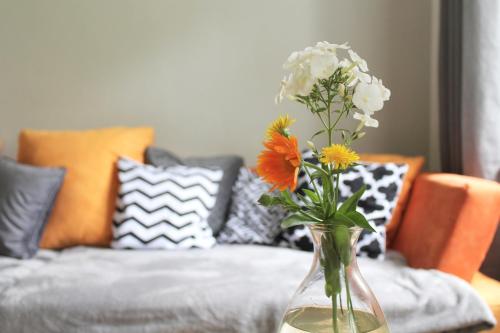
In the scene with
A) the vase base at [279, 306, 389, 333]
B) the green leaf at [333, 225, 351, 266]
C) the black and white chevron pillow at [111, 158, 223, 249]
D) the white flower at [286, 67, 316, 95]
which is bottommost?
the black and white chevron pillow at [111, 158, 223, 249]

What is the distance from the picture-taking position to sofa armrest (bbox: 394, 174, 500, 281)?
190cm

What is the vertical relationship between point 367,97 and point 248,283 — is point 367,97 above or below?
above

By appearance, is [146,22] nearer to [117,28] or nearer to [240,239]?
[117,28]

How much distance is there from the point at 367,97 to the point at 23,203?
180 centimetres

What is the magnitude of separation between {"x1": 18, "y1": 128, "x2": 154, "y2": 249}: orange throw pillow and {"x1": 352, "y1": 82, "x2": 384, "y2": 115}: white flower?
1816 mm

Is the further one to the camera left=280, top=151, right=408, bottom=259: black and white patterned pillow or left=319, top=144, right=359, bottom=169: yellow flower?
left=280, top=151, right=408, bottom=259: black and white patterned pillow

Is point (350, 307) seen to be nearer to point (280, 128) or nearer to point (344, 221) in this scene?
point (344, 221)

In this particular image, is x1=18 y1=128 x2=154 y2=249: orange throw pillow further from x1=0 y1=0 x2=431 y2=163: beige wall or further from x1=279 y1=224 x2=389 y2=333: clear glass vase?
x1=279 y1=224 x2=389 y2=333: clear glass vase

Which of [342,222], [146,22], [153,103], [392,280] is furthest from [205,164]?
[342,222]

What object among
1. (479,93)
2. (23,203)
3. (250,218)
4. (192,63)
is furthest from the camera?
(192,63)

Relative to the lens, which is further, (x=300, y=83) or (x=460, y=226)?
(x=460, y=226)

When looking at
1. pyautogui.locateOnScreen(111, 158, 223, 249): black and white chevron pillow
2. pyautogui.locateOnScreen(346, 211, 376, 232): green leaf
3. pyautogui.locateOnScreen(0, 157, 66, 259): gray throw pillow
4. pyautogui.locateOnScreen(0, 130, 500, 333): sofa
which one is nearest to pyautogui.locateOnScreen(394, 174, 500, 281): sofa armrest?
pyautogui.locateOnScreen(0, 130, 500, 333): sofa

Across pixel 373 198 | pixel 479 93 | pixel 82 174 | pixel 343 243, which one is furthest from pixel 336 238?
pixel 82 174

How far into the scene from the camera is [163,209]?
2363mm
